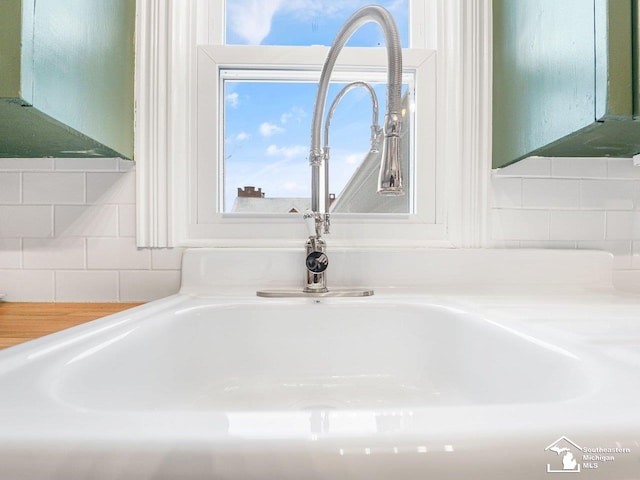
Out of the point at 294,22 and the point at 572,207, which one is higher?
the point at 294,22

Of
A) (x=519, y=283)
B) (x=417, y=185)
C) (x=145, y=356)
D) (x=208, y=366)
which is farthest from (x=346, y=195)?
(x=145, y=356)

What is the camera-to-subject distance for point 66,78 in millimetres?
654

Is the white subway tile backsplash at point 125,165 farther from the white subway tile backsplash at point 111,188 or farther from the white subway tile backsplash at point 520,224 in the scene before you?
the white subway tile backsplash at point 520,224

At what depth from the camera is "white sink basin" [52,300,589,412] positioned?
54cm

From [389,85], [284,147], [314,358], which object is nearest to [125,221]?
[284,147]

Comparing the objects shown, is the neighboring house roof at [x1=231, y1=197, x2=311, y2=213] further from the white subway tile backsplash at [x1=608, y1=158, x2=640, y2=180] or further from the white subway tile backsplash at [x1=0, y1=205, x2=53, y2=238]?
the white subway tile backsplash at [x1=608, y1=158, x2=640, y2=180]

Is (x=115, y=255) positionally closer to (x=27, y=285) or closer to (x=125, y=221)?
(x=125, y=221)

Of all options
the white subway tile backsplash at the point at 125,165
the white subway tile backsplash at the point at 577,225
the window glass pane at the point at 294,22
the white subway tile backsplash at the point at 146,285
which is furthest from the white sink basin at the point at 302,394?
the window glass pane at the point at 294,22

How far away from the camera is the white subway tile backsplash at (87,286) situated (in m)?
0.98

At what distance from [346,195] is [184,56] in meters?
0.54

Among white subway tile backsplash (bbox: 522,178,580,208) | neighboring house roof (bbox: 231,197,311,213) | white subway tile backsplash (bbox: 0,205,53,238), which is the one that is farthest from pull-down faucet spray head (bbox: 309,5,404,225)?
white subway tile backsplash (bbox: 0,205,53,238)

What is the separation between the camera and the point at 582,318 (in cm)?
56

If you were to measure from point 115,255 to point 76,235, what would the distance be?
10 centimetres

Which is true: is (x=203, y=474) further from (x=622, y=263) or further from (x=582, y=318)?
(x=622, y=263)
